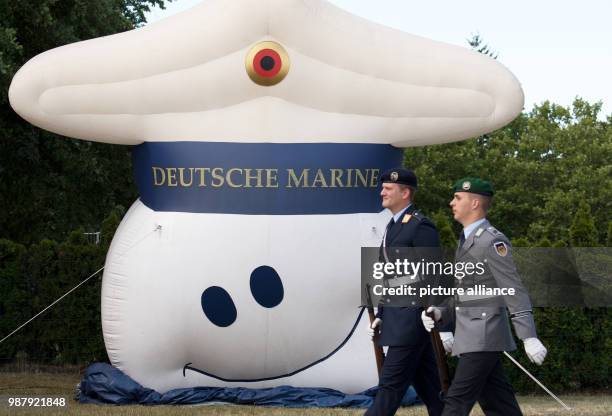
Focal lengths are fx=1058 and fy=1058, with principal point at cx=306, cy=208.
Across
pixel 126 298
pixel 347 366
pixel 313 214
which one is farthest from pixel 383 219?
pixel 126 298

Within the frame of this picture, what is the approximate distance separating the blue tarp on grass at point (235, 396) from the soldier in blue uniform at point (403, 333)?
2.11 meters

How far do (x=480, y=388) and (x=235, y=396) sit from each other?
3.17m

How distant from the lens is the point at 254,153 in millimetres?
8258

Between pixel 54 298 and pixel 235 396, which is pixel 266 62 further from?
pixel 54 298

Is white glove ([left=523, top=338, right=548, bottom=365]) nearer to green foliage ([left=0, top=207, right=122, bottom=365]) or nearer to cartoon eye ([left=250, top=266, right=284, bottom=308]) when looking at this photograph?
cartoon eye ([left=250, top=266, right=284, bottom=308])

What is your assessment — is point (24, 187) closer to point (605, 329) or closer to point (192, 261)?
point (192, 261)

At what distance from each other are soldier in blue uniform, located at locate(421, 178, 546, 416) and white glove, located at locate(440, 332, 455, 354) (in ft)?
0.40

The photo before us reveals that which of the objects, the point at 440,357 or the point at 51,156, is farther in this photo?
the point at 51,156

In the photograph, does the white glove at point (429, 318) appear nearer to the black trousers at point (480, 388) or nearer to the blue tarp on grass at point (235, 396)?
the black trousers at point (480, 388)

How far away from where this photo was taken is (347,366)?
8.33 m

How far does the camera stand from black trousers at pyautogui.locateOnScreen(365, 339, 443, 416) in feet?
19.2

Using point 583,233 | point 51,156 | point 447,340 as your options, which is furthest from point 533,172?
point 447,340

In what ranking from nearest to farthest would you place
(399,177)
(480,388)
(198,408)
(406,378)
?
(480,388), (406,378), (399,177), (198,408)

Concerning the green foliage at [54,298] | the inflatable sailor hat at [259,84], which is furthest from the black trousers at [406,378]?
the green foliage at [54,298]
